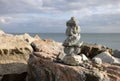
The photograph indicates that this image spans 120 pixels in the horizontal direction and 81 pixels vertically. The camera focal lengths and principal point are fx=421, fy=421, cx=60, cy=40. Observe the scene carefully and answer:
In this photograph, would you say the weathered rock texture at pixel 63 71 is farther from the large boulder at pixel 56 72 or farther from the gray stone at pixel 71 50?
the gray stone at pixel 71 50

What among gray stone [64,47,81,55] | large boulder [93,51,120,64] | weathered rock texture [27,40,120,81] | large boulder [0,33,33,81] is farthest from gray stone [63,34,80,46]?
large boulder [93,51,120,64]

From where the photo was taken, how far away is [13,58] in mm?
32688

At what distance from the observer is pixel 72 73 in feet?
79.2

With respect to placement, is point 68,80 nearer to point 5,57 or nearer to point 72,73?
point 72,73

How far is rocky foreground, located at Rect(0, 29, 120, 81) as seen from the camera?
24.1 metres

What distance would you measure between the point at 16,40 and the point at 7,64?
3535 millimetres

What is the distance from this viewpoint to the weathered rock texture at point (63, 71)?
23891mm

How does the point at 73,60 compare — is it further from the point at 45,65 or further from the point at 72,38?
the point at 45,65

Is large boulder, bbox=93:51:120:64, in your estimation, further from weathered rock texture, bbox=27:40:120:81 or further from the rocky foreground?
weathered rock texture, bbox=27:40:120:81

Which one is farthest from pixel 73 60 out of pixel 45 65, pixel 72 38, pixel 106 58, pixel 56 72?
pixel 106 58

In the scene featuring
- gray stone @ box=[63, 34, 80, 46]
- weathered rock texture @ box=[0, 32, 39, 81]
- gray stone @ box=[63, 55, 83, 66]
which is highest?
gray stone @ box=[63, 34, 80, 46]

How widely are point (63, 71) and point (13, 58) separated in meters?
9.05

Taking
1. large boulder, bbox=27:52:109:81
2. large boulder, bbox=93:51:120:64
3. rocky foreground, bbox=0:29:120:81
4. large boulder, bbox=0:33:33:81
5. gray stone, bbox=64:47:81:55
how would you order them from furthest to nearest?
large boulder, bbox=93:51:120:64 < large boulder, bbox=0:33:33:81 < gray stone, bbox=64:47:81:55 < rocky foreground, bbox=0:29:120:81 < large boulder, bbox=27:52:109:81

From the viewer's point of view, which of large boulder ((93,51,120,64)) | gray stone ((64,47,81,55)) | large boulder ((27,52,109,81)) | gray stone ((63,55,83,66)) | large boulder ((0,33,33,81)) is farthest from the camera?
large boulder ((93,51,120,64))
